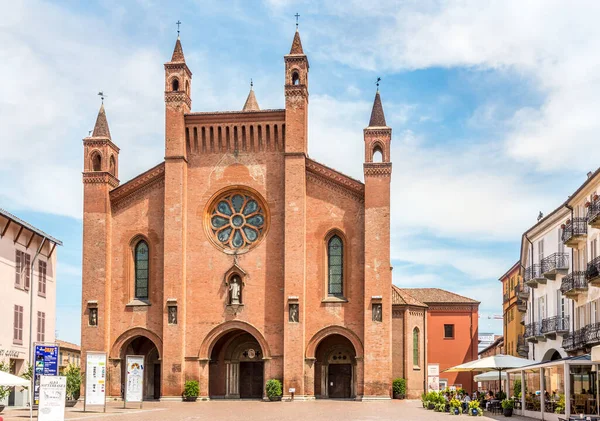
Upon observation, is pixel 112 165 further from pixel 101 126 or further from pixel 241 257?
pixel 241 257

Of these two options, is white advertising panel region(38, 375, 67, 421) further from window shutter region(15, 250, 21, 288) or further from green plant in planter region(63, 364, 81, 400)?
window shutter region(15, 250, 21, 288)

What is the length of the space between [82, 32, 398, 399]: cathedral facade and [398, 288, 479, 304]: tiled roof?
88.1ft

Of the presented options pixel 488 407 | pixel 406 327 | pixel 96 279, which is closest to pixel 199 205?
pixel 96 279

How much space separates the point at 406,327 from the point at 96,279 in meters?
20.8

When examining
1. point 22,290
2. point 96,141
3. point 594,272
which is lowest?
point 22,290

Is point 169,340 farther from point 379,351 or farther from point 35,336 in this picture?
point 379,351

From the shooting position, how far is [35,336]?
43750mm

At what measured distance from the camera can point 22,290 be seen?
4212 cm

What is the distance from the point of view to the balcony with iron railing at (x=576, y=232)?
121 ft

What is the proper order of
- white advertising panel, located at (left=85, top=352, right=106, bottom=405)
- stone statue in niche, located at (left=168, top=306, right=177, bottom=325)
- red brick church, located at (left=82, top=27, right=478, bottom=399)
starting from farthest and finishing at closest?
stone statue in niche, located at (left=168, top=306, right=177, bottom=325), red brick church, located at (left=82, top=27, right=478, bottom=399), white advertising panel, located at (left=85, top=352, right=106, bottom=405)

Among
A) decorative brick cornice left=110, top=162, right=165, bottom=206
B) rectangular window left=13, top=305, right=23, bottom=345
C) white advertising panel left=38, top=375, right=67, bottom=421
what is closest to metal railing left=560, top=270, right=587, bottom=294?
white advertising panel left=38, top=375, right=67, bottom=421

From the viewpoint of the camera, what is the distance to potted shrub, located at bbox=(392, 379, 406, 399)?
50625 millimetres

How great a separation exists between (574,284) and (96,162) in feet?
94.5

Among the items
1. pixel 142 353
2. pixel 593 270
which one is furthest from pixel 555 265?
pixel 142 353
